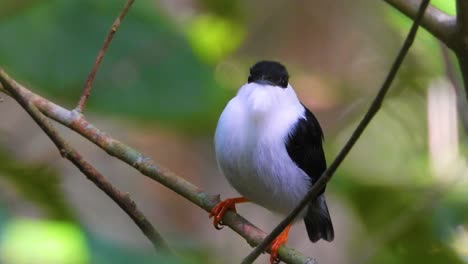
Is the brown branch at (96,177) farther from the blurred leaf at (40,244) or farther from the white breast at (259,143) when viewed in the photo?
the blurred leaf at (40,244)

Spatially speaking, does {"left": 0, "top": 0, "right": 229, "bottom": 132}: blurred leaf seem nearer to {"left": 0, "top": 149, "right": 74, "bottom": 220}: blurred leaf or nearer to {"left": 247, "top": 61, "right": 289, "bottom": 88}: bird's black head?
{"left": 247, "top": 61, "right": 289, "bottom": 88}: bird's black head

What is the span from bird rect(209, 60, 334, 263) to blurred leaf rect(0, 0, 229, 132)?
0.28 metres

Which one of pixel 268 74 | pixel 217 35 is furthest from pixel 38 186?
pixel 217 35

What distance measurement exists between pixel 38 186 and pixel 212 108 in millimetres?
1069

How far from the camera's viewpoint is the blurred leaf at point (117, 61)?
2607mm

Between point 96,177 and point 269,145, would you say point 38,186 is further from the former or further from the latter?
point 269,145

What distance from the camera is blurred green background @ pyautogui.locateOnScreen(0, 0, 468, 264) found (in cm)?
188

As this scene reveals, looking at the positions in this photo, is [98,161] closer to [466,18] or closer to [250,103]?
[250,103]

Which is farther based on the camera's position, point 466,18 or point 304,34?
point 304,34

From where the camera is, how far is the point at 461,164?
9.95 feet

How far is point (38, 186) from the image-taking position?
1896 mm

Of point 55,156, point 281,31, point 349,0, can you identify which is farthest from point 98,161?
point 349,0

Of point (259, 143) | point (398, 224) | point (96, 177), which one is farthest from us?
point (398, 224)

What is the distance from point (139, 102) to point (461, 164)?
1261 mm
